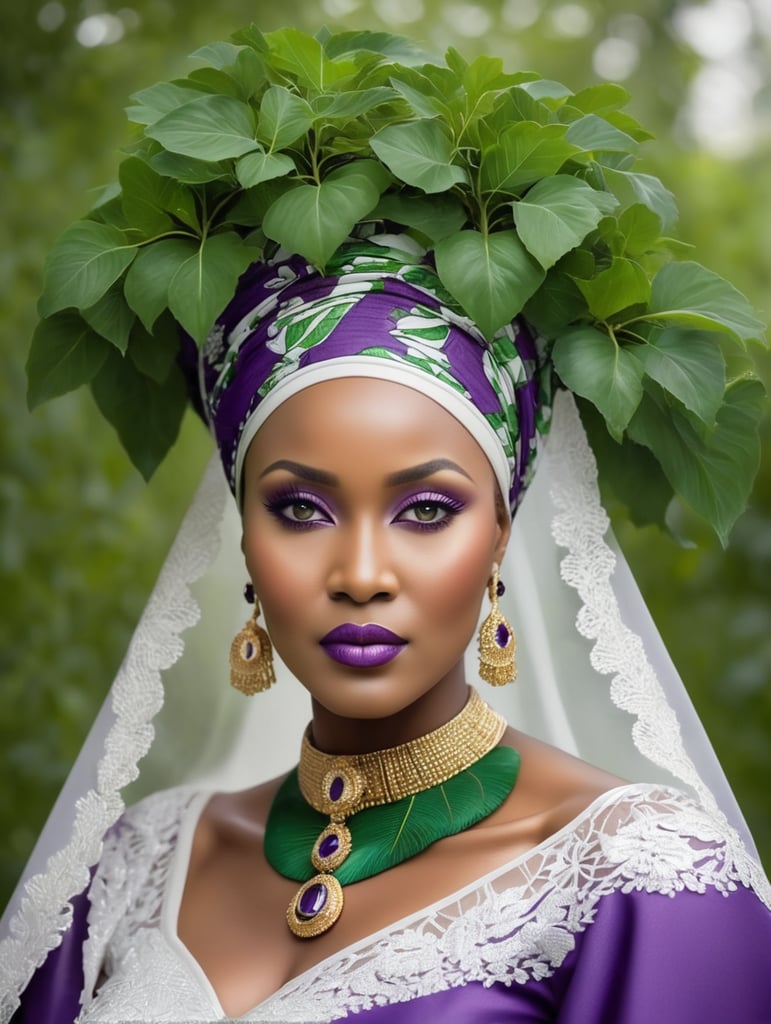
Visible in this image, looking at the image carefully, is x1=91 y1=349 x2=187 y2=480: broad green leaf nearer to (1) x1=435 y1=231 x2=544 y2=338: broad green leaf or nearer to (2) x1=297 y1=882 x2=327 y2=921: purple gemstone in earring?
(1) x1=435 y1=231 x2=544 y2=338: broad green leaf

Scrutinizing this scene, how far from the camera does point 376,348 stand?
1799 millimetres

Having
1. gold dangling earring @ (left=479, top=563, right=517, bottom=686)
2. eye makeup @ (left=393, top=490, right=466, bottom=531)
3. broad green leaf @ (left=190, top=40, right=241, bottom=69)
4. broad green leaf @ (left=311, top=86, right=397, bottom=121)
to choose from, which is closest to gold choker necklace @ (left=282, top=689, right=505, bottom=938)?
gold dangling earring @ (left=479, top=563, right=517, bottom=686)

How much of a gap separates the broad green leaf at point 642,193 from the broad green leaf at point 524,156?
155mm

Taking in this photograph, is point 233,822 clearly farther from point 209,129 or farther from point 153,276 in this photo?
point 209,129

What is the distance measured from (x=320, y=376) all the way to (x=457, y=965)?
0.80m

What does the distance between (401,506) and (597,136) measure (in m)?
0.61

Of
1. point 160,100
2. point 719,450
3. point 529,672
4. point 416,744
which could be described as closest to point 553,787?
point 416,744

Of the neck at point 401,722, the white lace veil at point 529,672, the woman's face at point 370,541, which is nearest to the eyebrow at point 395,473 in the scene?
the woman's face at point 370,541

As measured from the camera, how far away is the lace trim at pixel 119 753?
6.61 ft

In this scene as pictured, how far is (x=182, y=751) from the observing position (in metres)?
2.42

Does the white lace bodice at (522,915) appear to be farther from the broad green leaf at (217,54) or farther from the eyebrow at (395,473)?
the broad green leaf at (217,54)

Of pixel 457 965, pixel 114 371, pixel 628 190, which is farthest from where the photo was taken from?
pixel 114 371

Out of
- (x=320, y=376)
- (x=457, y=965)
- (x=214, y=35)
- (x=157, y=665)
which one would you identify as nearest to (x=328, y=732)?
(x=157, y=665)

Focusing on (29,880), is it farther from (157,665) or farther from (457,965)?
(457,965)
